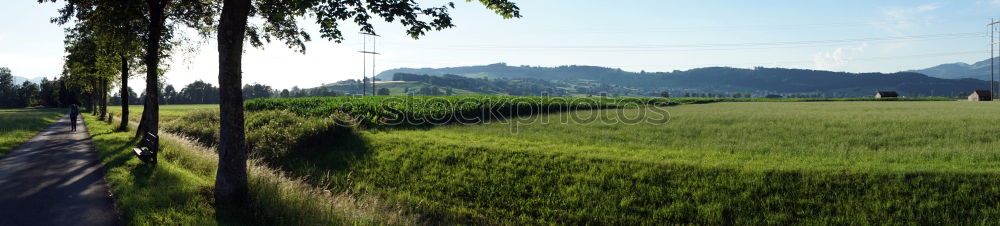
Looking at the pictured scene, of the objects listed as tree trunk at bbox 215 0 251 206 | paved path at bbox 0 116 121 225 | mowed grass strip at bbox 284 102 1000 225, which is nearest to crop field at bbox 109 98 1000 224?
mowed grass strip at bbox 284 102 1000 225

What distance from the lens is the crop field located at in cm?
1251

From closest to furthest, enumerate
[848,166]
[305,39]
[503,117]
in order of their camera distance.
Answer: [848,166] → [305,39] → [503,117]

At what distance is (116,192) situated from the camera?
448 inches

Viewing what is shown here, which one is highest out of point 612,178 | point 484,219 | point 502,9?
point 502,9

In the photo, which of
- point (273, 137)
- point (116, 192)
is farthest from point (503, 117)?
point (116, 192)

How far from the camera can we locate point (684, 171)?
15.0 m

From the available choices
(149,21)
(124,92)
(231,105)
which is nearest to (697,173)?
(231,105)

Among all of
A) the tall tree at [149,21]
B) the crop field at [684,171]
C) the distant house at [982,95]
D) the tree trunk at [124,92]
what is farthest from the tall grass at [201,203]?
the distant house at [982,95]

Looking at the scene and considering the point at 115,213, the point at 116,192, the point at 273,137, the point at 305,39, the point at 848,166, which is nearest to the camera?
the point at 115,213

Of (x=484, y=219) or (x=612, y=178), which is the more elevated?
(x=612, y=178)

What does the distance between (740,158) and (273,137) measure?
20.9 metres

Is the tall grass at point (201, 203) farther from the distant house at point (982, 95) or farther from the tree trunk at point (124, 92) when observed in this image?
the distant house at point (982, 95)

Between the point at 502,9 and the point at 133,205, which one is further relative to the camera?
the point at 502,9

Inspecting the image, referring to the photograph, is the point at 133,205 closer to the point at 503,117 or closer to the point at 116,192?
the point at 116,192
